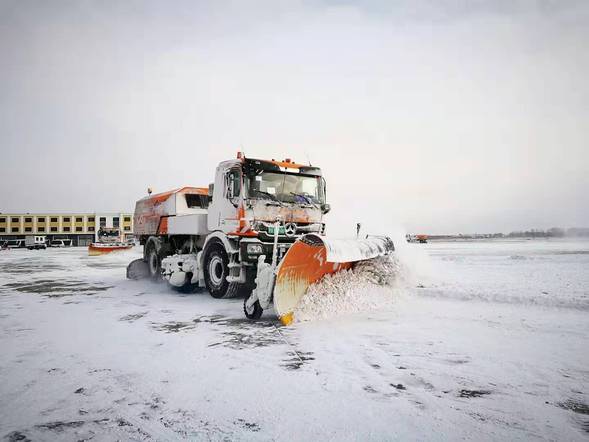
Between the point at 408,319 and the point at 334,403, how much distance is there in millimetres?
3200

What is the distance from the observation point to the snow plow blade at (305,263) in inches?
211

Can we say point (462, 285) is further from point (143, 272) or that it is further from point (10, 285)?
point (10, 285)

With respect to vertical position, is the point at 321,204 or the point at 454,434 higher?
the point at 321,204

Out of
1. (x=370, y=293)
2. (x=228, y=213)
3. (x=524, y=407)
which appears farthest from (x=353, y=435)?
(x=228, y=213)

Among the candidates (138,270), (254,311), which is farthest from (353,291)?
(138,270)

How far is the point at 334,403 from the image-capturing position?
2.87 metres

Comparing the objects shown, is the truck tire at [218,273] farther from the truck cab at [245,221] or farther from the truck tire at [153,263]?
the truck tire at [153,263]

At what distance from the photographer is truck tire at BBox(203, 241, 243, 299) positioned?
24.9ft

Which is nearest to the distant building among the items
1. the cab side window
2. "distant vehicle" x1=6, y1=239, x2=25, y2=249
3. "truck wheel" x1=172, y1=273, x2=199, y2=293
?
"distant vehicle" x1=6, y1=239, x2=25, y2=249

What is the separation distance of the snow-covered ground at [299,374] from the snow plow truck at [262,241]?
0.65m

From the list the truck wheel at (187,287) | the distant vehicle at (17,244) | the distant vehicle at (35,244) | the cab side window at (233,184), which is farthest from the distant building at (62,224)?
the cab side window at (233,184)

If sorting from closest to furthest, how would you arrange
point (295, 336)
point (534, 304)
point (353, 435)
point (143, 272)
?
point (353, 435)
point (295, 336)
point (534, 304)
point (143, 272)

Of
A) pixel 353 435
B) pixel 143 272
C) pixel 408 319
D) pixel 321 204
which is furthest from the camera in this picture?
pixel 143 272

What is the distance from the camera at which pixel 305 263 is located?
5.81 m
